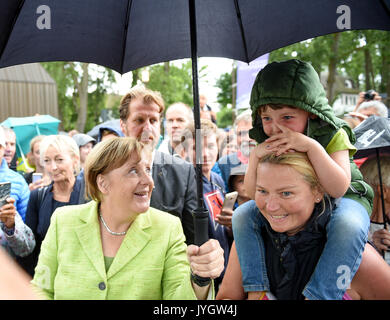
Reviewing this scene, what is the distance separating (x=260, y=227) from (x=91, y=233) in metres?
0.99

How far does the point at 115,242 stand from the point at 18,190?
1.66m

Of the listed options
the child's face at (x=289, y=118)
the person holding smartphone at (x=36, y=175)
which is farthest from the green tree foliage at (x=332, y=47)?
the child's face at (x=289, y=118)

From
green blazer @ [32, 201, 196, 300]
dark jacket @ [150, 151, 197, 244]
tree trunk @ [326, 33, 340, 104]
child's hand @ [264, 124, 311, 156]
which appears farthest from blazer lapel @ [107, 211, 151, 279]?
tree trunk @ [326, 33, 340, 104]

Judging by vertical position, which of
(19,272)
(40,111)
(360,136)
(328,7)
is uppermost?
(40,111)

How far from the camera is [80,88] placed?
2277 centimetres

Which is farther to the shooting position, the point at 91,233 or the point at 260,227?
the point at 91,233

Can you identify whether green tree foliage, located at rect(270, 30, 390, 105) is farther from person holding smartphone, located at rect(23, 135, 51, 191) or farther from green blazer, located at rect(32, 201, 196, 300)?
green blazer, located at rect(32, 201, 196, 300)

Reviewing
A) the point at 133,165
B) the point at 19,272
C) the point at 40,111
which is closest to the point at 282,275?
the point at 133,165

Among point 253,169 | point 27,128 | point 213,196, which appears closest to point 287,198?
point 253,169

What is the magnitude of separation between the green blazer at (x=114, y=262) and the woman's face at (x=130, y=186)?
10 cm

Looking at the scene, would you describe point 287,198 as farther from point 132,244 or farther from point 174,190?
point 174,190

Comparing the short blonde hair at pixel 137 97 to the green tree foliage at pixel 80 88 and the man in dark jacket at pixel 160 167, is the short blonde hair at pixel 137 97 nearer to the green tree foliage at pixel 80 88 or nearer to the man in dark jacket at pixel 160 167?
the man in dark jacket at pixel 160 167

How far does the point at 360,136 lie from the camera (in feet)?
8.41
